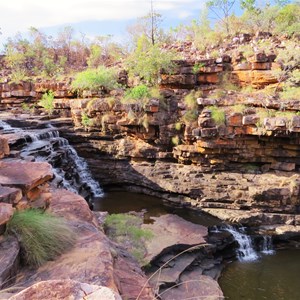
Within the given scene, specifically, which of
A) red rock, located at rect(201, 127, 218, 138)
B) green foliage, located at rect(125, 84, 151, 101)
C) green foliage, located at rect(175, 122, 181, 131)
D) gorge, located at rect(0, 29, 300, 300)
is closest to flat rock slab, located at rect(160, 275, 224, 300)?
gorge, located at rect(0, 29, 300, 300)

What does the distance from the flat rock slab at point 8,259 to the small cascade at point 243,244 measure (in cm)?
702

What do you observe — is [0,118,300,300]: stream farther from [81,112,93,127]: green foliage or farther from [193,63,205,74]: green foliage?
[193,63,205,74]: green foliage

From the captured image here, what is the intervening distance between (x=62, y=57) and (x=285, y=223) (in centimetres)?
1738

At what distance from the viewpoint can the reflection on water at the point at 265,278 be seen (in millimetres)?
7336

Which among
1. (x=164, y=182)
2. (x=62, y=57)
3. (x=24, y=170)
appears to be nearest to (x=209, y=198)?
(x=164, y=182)

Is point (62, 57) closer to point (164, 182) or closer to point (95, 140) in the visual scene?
point (95, 140)

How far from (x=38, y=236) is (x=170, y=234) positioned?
5.28 metres

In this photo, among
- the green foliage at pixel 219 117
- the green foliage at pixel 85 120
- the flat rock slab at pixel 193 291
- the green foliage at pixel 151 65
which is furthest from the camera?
the green foliage at pixel 85 120

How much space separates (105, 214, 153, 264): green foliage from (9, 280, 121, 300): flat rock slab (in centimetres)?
545

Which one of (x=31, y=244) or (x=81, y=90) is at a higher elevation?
(x=81, y=90)

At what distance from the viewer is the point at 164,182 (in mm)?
11844

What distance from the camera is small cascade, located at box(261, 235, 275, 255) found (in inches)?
368

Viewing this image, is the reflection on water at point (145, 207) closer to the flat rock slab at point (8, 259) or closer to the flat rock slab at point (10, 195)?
the flat rock slab at point (10, 195)

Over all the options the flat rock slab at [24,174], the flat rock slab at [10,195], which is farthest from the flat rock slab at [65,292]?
the flat rock slab at [24,174]
